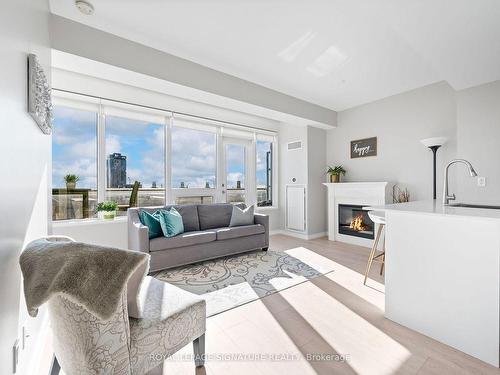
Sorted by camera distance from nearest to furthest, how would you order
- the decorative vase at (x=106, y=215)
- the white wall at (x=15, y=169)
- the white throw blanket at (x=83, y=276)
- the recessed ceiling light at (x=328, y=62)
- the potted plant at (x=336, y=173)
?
the white throw blanket at (x=83, y=276)
the white wall at (x=15, y=169)
the recessed ceiling light at (x=328, y=62)
the decorative vase at (x=106, y=215)
the potted plant at (x=336, y=173)

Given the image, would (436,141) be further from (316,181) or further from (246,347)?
(246,347)

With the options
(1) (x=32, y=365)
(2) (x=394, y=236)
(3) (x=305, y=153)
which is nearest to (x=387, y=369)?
(2) (x=394, y=236)

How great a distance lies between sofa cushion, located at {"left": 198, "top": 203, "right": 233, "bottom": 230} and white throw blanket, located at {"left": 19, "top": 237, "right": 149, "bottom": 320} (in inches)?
115

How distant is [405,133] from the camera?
4.13 meters

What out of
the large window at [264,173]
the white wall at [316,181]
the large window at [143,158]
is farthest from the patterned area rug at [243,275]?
the large window at [264,173]

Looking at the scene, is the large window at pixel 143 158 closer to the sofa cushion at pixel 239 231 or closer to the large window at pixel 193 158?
the large window at pixel 193 158

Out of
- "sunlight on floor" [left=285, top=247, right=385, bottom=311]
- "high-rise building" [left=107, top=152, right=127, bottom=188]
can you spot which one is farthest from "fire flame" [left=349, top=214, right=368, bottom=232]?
"high-rise building" [left=107, top=152, right=127, bottom=188]

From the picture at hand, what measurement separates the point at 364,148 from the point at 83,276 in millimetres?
4826

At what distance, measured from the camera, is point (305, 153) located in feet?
16.6

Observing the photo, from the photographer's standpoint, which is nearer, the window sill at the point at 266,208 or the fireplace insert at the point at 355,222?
the fireplace insert at the point at 355,222

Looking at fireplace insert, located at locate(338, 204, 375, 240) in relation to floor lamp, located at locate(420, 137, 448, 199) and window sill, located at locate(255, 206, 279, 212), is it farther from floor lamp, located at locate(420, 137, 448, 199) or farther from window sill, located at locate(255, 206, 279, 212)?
window sill, located at locate(255, 206, 279, 212)

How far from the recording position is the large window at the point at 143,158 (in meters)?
3.45

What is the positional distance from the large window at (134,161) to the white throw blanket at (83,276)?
3134 mm

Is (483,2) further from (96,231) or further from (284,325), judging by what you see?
(96,231)
